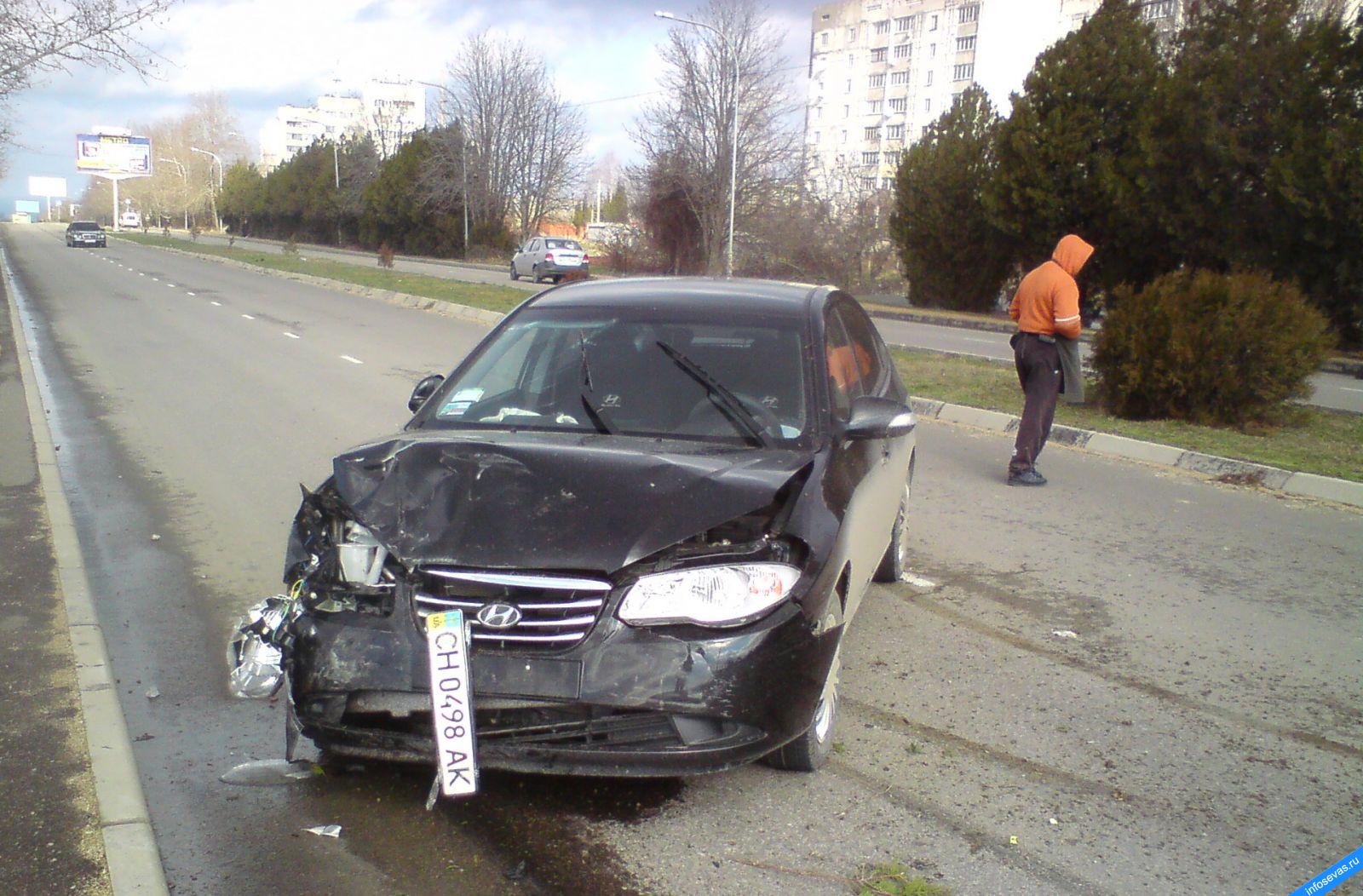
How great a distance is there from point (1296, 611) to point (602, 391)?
392cm

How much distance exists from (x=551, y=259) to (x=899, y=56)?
63338mm

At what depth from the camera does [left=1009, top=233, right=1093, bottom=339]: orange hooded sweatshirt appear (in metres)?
8.71

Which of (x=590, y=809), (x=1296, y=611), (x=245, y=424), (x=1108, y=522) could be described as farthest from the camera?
(x=245, y=424)

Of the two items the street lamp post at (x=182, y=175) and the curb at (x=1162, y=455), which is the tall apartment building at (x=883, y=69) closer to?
the street lamp post at (x=182, y=175)

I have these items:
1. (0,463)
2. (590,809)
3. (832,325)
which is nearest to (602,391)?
(832,325)

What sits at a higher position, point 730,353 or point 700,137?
point 700,137

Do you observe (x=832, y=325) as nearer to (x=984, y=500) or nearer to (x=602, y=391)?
(x=602, y=391)

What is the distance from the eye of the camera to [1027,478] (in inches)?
356

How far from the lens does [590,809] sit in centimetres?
359

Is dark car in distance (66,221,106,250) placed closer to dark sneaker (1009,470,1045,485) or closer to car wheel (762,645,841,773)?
dark sneaker (1009,470,1045,485)

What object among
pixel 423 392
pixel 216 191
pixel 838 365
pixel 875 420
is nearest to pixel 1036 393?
pixel 838 365

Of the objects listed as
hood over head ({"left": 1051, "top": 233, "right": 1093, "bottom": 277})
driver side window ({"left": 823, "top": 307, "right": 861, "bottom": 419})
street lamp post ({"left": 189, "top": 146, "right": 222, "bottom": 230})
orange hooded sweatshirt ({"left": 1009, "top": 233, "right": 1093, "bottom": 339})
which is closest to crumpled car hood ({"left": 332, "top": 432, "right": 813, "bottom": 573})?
driver side window ({"left": 823, "top": 307, "right": 861, "bottom": 419})

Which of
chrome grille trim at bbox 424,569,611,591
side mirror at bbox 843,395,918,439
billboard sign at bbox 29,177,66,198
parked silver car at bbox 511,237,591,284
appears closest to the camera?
chrome grille trim at bbox 424,569,611,591

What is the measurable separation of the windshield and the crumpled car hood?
11.9 inches
